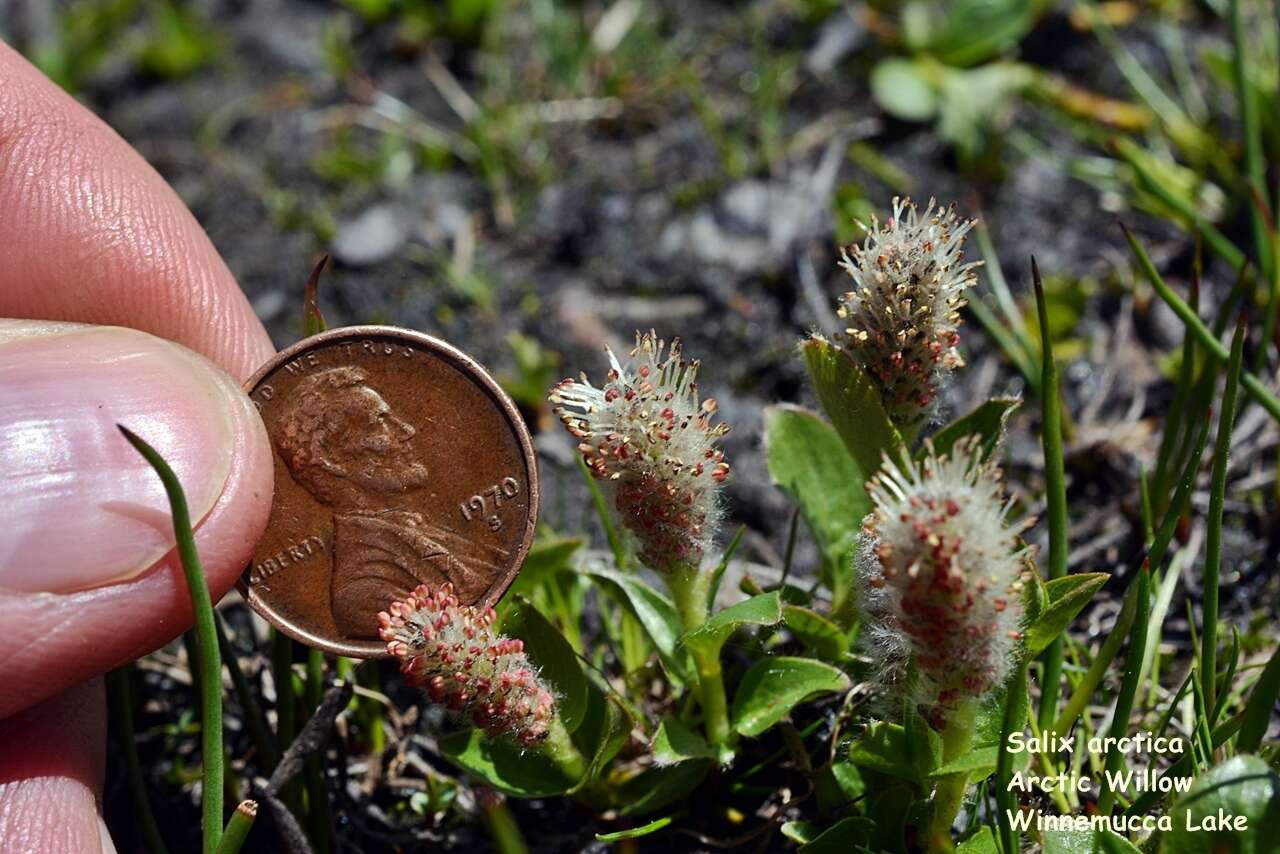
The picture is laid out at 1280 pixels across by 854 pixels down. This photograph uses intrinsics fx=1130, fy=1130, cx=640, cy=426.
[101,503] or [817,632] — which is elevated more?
[101,503]

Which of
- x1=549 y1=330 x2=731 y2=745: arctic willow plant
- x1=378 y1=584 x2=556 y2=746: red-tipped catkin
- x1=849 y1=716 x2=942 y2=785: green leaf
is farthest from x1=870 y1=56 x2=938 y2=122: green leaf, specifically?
x1=378 y1=584 x2=556 y2=746: red-tipped catkin

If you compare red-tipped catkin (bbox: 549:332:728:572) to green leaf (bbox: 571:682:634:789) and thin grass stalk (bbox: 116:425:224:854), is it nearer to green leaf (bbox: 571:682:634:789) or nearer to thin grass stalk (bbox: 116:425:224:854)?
green leaf (bbox: 571:682:634:789)

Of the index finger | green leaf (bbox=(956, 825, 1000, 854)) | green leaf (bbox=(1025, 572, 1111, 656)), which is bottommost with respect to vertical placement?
green leaf (bbox=(956, 825, 1000, 854))

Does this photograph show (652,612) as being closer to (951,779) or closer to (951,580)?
(951,779)

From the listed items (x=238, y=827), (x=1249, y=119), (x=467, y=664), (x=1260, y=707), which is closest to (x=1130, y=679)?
(x=1260, y=707)

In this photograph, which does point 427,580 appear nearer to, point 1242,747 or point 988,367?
point 1242,747

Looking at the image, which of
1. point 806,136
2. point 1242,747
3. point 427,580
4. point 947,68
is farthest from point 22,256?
point 947,68
